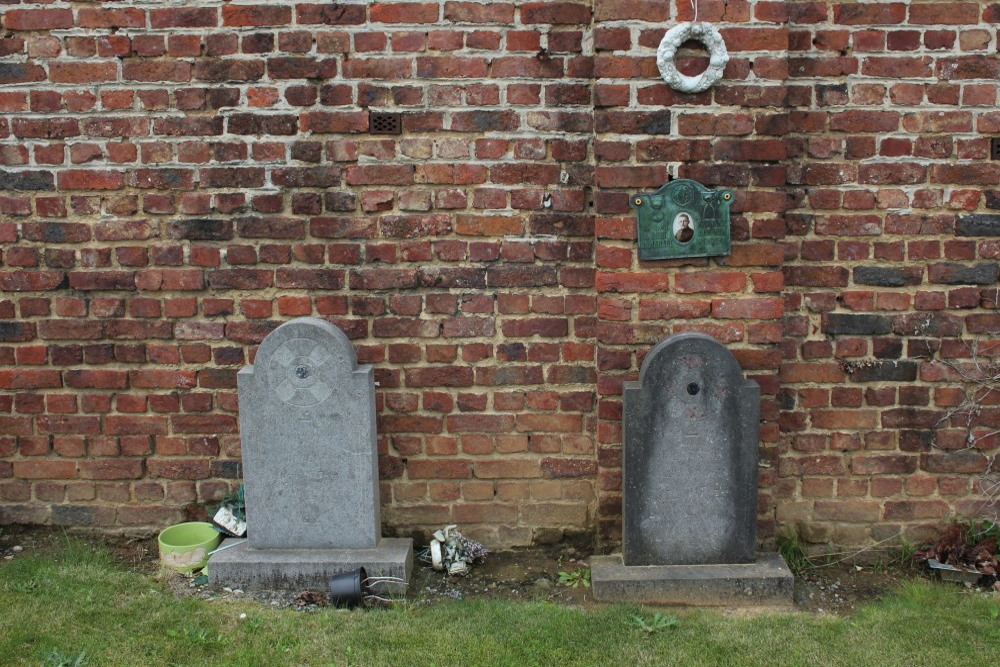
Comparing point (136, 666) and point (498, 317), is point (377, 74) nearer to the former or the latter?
point (498, 317)

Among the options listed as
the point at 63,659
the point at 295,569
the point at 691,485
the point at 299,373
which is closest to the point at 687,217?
the point at 691,485

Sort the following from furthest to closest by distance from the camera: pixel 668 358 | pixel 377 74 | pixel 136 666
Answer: pixel 377 74 < pixel 668 358 < pixel 136 666

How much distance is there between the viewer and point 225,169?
3.57 m

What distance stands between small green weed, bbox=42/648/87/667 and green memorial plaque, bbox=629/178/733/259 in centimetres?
264

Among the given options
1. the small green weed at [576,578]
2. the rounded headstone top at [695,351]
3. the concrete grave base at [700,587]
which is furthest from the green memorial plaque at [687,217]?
the small green weed at [576,578]

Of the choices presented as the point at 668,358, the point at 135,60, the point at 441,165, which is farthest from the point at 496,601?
the point at 135,60

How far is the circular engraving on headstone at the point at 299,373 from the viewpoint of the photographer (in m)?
3.34

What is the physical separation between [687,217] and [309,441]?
1837 mm

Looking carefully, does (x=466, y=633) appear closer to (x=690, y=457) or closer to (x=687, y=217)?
(x=690, y=457)

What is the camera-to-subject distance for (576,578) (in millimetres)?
3490

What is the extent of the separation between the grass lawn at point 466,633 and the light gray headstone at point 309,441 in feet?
1.26

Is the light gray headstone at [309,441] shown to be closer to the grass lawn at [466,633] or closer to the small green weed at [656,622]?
the grass lawn at [466,633]

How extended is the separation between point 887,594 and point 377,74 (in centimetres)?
313

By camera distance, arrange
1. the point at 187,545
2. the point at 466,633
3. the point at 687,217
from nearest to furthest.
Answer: the point at 466,633 < the point at 687,217 < the point at 187,545
